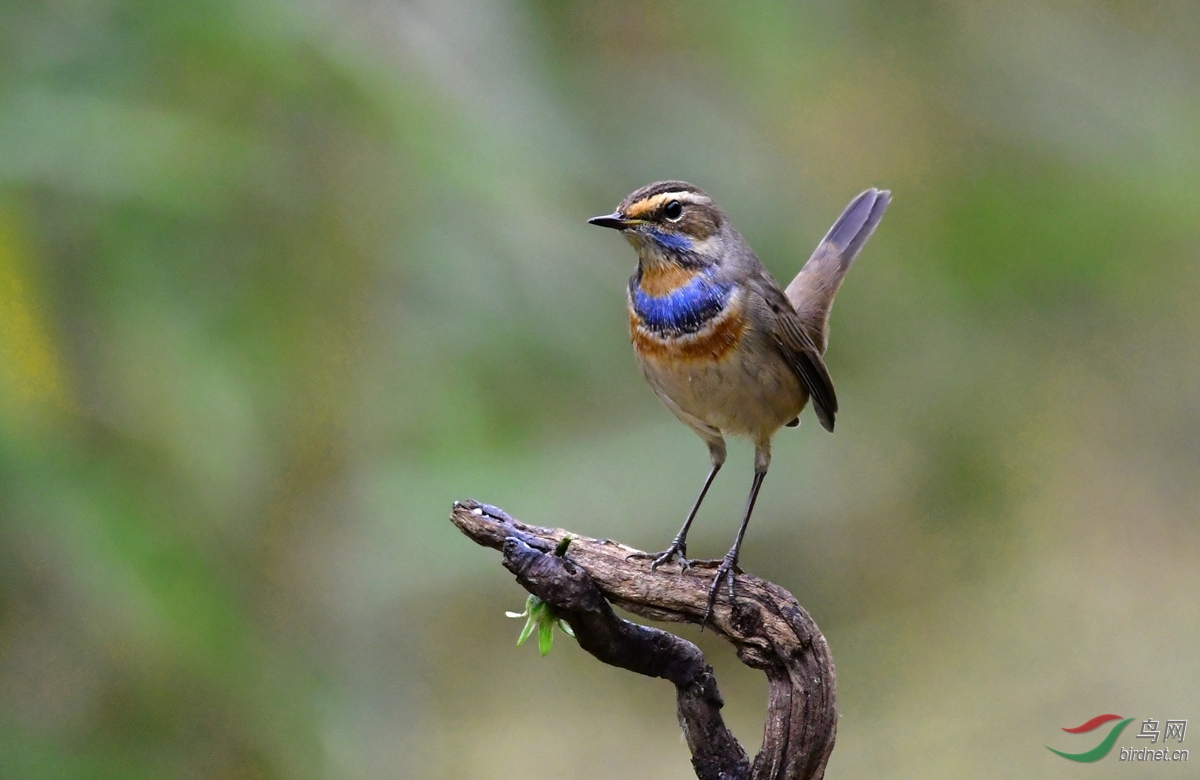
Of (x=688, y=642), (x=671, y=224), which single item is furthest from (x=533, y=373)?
(x=688, y=642)

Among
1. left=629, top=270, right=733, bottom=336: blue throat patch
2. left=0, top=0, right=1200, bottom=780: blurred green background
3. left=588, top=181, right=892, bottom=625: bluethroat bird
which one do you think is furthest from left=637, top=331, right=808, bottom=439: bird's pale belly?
left=0, top=0, right=1200, bottom=780: blurred green background

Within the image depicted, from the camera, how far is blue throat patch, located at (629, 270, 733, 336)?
3951mm

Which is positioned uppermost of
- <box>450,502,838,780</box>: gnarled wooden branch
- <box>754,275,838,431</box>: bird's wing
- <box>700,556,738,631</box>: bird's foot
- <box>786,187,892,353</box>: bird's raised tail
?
<box>786,187,892,353</box>: bird's raised tail

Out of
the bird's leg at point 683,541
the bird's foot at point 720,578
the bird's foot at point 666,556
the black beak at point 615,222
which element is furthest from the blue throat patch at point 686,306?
the bird's foot at point 720,578

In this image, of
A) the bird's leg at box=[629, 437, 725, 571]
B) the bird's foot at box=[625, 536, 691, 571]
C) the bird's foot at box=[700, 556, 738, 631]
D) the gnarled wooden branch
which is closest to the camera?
the gnarled wooden branch

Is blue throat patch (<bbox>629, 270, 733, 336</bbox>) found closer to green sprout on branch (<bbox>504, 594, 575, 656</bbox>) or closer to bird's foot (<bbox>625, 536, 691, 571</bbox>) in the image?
bird's foot (<bbox>625, 536, 691, 571</bbox>)

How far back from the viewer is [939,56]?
263 inches

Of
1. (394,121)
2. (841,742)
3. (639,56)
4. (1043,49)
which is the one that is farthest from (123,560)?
(1043,49)

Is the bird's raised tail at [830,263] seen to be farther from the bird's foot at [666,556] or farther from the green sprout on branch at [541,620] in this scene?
the green sprout on branch at [541,620]

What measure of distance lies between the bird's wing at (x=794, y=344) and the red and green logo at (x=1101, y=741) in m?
1.72

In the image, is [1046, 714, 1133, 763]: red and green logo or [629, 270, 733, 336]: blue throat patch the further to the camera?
[1046, 714, 1133, 763]: red and green logo

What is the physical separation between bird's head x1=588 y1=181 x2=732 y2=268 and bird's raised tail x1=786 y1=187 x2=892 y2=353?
2.45ft

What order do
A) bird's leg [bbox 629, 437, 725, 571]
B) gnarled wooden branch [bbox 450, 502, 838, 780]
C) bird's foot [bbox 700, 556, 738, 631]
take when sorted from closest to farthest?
gnarled wooden branch [bbox 450, 502, 838, 780] < bird's foot [bbox 700, 556, 738, 631] < bird's leg [bbox 629, 437, 725, 571]

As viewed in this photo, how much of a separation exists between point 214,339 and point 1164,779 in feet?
16.0
